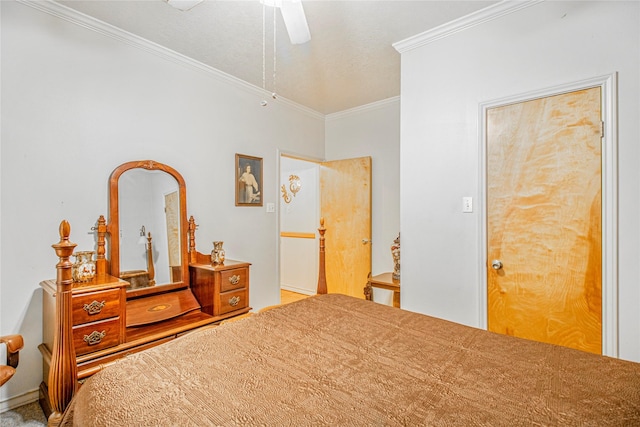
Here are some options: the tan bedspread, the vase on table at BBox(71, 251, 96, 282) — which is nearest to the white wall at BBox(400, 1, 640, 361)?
the tan bedspread

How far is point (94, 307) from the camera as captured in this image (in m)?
1.86

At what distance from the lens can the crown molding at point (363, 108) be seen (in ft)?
12.5

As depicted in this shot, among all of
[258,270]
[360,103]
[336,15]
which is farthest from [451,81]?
[258,270]

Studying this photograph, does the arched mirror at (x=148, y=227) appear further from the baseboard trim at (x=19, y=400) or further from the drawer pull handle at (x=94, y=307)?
the baseboard trim at (x=19, y=400)

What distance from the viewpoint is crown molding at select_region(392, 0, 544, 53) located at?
6.73ft

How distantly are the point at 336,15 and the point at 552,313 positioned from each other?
2443 mm

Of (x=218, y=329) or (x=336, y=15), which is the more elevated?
(x=336, y=15)

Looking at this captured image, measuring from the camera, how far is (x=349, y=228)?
4184 mm

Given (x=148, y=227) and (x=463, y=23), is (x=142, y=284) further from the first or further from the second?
(x=463, y=23)

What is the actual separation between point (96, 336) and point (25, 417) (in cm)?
71

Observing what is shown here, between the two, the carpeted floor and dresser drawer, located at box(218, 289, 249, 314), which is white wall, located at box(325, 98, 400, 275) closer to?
dresser drawer, located at box(218, 289, 249, 314)

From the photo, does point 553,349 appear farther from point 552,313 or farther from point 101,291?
point 101,291

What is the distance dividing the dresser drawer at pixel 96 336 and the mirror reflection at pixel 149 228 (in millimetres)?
518

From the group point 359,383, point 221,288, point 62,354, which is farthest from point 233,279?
point 359,383
